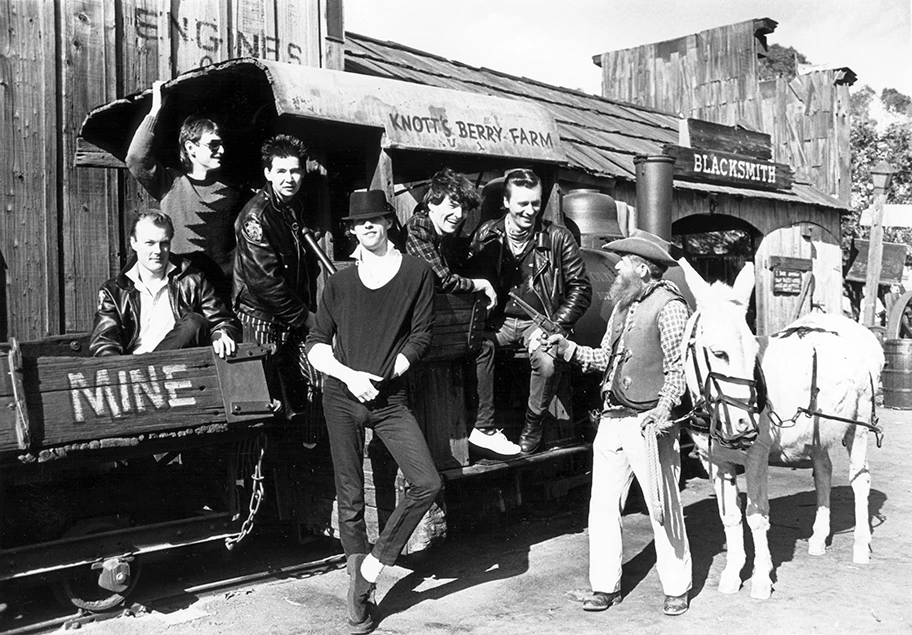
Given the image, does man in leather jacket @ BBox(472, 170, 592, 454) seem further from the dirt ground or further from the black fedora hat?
the black fedora hat

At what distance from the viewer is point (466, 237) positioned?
6543 millimetres

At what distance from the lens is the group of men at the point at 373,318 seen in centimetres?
523

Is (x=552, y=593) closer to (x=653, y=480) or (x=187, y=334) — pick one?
(x=653, y=480)

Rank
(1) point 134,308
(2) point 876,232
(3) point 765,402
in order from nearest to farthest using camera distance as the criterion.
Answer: (1) point 134,308 < (3) point 765,402 < (2) point 876,232

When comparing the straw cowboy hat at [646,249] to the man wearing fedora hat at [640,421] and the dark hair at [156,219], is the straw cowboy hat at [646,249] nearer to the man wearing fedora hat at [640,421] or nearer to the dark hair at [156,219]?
the man wearing fedora hat at [640,421]

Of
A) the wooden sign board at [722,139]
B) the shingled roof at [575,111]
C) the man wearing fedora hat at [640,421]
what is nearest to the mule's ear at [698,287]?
the man wearing fedora hat at [640,421]

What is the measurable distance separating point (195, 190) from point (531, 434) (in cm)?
279

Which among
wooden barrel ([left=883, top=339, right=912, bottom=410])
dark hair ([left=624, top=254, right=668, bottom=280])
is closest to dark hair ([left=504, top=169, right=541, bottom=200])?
dark hair ([left=624, top=254, right=668, bottom=280])

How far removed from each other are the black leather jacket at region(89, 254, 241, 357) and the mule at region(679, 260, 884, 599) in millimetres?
2798

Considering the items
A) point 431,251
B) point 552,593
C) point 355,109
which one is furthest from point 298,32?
point 552,593

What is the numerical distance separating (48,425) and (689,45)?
1877 cm

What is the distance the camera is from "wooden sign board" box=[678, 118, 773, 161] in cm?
1322

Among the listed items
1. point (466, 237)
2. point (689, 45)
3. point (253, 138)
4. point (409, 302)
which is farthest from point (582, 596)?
point (689, 45)

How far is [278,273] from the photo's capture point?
5.59m
